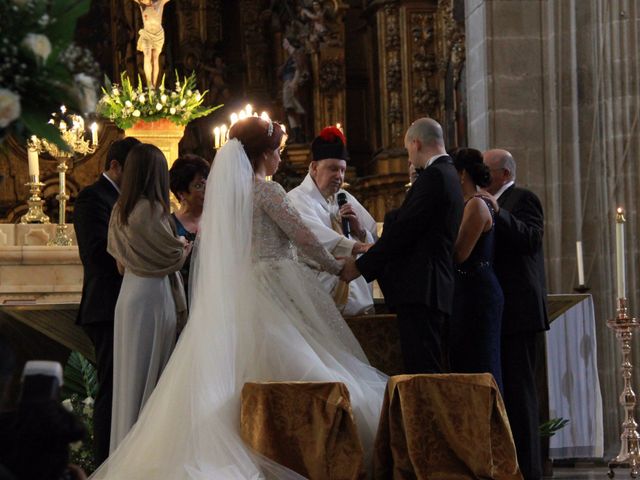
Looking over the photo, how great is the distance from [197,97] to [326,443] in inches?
219

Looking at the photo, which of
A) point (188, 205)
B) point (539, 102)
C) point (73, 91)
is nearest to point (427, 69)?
point (539, 102)

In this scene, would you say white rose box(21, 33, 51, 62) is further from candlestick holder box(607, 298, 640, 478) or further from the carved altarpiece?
the carved altarpiece

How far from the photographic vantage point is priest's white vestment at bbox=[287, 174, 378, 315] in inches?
296

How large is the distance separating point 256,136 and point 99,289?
3.36ft

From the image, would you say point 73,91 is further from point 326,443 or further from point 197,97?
point 197,97

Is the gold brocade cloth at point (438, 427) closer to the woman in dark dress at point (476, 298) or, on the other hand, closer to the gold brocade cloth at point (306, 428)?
the gold brocade cloth at point (306, 428)

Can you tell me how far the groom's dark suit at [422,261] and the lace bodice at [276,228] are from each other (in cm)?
32

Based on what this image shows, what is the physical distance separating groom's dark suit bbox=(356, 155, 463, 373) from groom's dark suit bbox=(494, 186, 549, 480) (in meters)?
0.39

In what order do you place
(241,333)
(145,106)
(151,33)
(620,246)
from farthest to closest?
(151,33), (145,106), (620,246), (241,333)

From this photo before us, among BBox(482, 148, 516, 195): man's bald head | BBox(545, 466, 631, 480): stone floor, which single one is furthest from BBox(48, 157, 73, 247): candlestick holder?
BBox(482, 148, 516, 195): man's bald head

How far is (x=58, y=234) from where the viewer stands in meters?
10.9

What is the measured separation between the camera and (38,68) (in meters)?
3.29

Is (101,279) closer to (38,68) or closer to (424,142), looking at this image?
(424,142)

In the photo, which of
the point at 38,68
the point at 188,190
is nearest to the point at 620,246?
the point at 188,190
